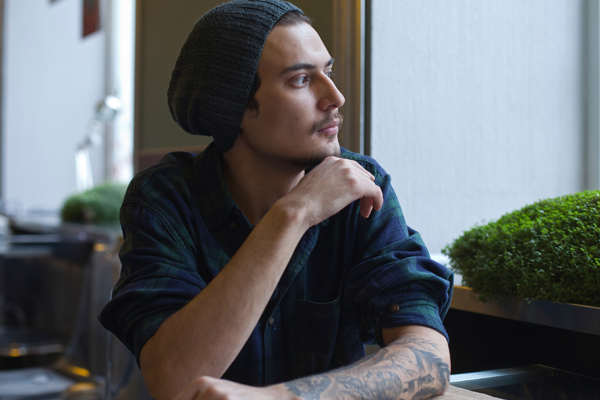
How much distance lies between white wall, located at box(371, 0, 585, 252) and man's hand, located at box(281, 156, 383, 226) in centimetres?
57

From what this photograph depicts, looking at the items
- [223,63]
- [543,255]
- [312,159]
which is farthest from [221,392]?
[543,255]

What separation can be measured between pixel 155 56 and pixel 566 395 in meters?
2.10

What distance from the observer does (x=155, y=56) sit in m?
2.48

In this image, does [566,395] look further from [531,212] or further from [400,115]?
[400,115]

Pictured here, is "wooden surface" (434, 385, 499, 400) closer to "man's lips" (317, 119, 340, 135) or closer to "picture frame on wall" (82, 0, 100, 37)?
"man's lips" (317, 119, 340, 135)

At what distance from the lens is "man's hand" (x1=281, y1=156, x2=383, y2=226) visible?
1079 millimetres

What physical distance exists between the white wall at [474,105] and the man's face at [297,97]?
508mm

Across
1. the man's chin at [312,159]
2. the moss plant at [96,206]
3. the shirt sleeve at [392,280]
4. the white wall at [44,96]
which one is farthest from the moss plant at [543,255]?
the white wall at [44,96]

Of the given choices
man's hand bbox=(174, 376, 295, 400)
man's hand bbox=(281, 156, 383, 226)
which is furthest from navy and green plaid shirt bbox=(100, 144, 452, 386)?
man's hand bbox=(174, 376, 295, 400)

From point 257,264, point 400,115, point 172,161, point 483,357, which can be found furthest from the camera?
point 400,115

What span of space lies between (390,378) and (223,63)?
0.73 metres

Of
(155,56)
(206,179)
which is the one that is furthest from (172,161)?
(155,56)

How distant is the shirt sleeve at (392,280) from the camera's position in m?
1.08

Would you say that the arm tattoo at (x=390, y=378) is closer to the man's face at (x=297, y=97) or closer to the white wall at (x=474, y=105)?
the man's face at (x=297, y=97)
